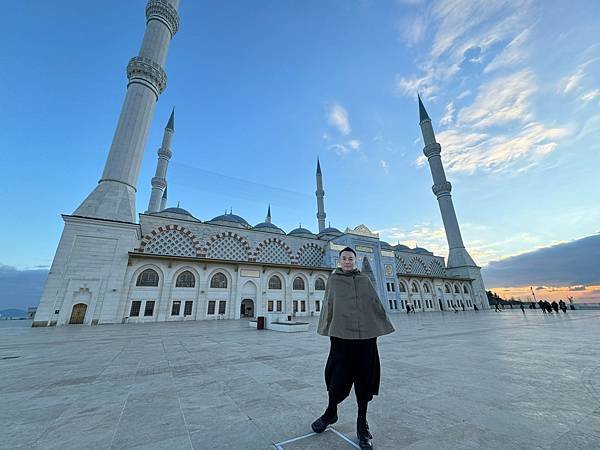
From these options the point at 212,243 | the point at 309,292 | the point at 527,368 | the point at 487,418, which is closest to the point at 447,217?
the point at 309,292

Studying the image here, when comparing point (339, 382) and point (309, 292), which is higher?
point (309, 292)

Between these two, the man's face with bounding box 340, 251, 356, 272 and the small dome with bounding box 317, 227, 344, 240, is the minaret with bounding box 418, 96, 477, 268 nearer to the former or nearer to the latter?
the small dome with bounding box 317, 227, 344, 240

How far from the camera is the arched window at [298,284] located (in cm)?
2396

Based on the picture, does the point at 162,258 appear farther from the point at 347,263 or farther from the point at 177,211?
the point at 347,263

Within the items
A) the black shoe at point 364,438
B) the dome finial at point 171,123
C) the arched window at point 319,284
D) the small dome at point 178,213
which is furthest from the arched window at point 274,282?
the dome finial at point 171,123

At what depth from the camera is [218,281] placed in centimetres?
2047

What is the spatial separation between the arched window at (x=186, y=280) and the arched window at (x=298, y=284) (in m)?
9.13

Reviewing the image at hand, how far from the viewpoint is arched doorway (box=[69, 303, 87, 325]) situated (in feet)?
47.0

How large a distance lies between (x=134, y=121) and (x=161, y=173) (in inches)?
442

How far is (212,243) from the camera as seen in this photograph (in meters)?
23.8

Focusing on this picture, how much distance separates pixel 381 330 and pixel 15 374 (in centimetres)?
593

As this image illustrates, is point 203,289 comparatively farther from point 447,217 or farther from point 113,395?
Result: point 447,217

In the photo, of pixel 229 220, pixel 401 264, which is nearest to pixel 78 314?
pixel 229 220

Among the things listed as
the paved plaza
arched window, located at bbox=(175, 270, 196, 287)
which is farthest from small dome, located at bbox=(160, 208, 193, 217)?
the paved plaza
